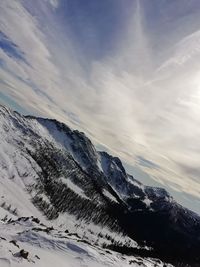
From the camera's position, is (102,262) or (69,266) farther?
(102,262)

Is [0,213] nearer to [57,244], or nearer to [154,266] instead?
[154,266]

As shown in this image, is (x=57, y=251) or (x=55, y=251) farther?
(x=57, y=251)

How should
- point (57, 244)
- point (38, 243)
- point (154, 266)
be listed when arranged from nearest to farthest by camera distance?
point (38, 243), point (57, 244), point (154, 266)

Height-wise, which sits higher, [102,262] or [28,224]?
[102,262]

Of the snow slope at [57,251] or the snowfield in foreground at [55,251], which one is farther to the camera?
the snow slope at [57,251]

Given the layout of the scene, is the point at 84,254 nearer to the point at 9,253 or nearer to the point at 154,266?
the point at 9,253

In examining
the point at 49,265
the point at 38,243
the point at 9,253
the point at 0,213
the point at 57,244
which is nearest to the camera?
the point at 9,253

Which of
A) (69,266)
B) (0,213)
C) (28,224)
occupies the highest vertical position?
(69,266)

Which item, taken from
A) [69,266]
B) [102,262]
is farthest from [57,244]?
[69,266]

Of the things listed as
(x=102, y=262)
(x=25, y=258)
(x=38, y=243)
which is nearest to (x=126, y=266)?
(x=102, y=262)

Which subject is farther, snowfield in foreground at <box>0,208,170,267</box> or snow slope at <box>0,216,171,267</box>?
snow slope at <box>0,216,171,267</box>
